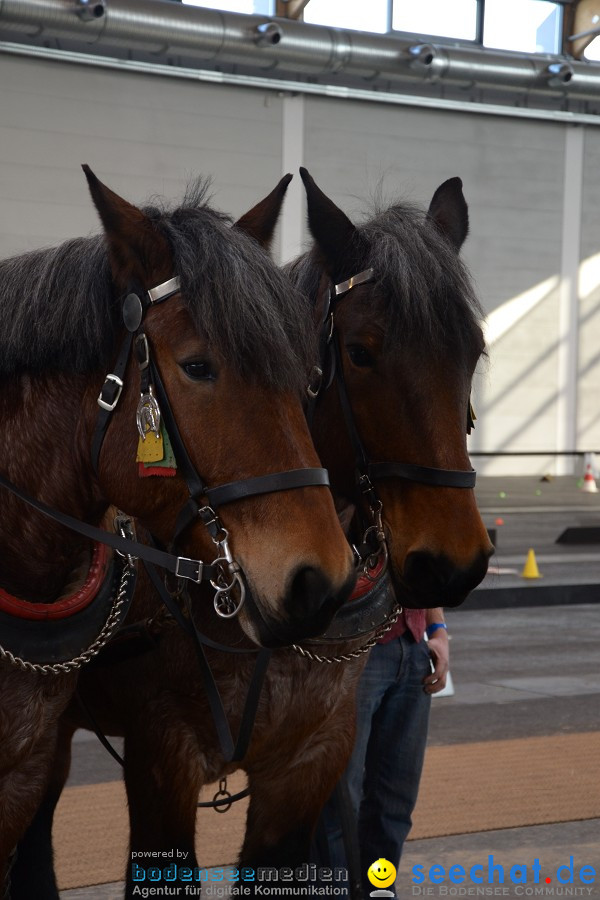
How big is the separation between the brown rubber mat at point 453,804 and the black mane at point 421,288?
2.54m

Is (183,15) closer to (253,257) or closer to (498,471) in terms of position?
(498,471)

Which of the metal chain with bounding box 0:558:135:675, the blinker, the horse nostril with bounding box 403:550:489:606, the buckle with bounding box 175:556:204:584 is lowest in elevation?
the metal chain with bounding box 0:558:135:675

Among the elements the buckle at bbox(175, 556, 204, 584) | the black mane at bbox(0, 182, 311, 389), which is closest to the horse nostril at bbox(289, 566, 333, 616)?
the buckle at bbox(175, 556, 204, 584)

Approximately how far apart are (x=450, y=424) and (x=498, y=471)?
71.4ft

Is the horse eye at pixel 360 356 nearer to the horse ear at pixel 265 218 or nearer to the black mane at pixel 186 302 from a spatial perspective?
the horse ear at pixel 265 218

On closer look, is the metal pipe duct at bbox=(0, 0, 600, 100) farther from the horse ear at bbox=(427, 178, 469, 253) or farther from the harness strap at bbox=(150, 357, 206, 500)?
the harness strap at bbox=(150, 357, 206, 500)

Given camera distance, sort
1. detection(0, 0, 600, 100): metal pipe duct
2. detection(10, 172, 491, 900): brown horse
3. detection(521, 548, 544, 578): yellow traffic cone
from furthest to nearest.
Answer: detection(0, 0, 600, 100): metal pipe duct → detection(521, 548, 544, 578): yellow traffic cone → detection(10, 172, 491, 900): brown horse

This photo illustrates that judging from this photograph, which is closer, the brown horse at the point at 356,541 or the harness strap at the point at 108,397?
the harness strap at the point at 108,397

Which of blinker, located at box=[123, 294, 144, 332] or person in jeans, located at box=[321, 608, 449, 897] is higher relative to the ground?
blinker, located at box=[123, 294, 144, 332]

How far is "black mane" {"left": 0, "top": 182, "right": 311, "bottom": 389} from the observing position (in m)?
2.16

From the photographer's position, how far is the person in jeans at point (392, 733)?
3.49 meters

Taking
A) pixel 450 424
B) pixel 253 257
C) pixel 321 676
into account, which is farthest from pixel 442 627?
pixel 253 257

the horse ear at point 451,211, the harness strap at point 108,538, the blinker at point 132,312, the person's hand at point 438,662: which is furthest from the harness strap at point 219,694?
the horse ear at point 451,211

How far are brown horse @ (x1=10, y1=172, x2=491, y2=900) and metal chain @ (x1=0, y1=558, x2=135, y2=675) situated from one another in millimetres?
283
